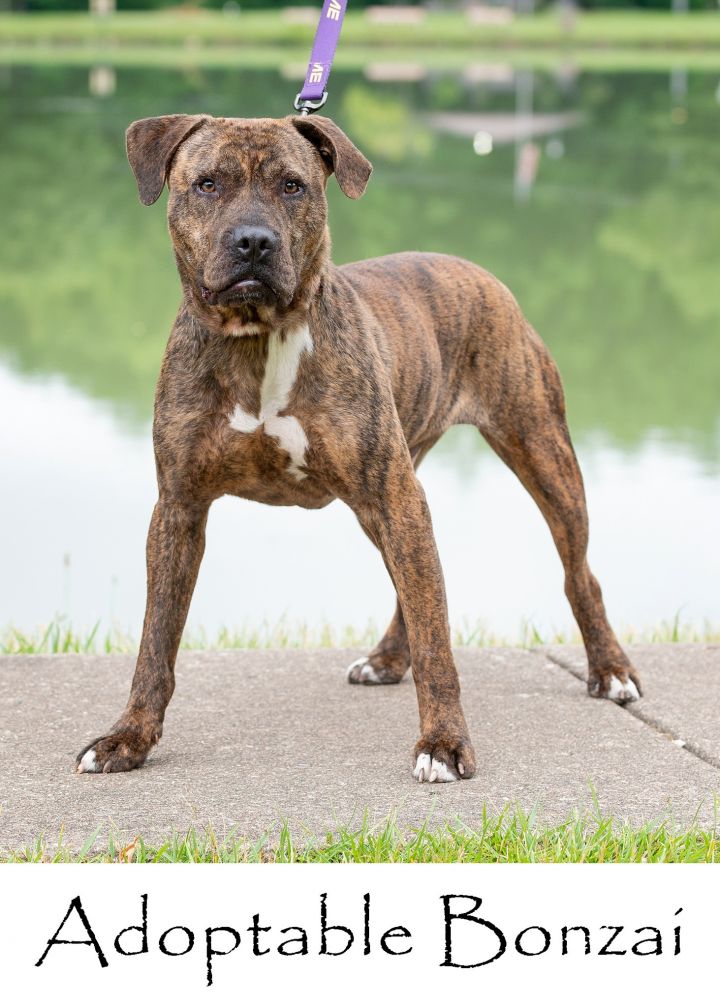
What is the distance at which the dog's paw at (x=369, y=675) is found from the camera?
5.78 meters

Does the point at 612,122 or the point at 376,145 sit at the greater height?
the point at 612,122

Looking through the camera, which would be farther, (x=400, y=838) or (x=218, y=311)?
(x=218, y=311)

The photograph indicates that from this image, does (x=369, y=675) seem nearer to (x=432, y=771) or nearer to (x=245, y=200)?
(x=432, y=771)

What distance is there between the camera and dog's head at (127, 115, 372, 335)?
421cm


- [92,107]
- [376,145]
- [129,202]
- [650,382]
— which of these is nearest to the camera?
[650,382]

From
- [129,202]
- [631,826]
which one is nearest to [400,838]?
[631,826]

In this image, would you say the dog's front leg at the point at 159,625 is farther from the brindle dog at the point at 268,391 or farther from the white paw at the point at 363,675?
the white paw at the point at 363,675

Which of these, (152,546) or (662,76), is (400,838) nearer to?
(152,546)

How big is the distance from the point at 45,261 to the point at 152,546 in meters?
12.2

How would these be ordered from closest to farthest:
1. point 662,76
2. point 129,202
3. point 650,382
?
A: point 650,382, point 129,202, point 662,76

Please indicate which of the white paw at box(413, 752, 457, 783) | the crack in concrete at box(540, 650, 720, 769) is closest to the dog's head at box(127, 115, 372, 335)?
the white paw at box(413, 752, 457, 783)

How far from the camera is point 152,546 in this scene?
475 cm

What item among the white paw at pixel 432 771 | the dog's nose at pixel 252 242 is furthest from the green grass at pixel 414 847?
the dog's nose at pixel 252 242

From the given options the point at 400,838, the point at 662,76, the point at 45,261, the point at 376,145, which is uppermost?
the point at 662,76
